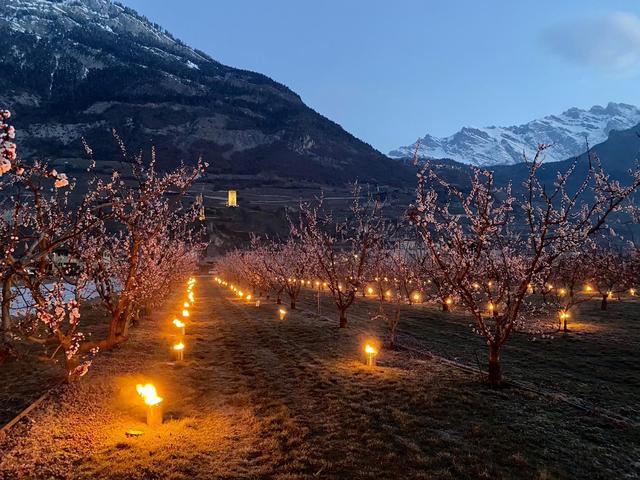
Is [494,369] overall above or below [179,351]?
above

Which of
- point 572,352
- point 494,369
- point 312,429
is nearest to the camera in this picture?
point 312,429

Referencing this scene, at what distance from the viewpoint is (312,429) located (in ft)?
26.3

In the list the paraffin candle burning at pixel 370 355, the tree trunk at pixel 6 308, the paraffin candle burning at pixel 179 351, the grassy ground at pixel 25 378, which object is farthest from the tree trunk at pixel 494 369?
the tree trunk at pixel 6 308

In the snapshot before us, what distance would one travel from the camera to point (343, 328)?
63.7 feet

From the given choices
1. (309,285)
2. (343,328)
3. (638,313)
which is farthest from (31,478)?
(309,285)

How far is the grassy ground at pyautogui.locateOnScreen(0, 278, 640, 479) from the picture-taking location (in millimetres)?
6574

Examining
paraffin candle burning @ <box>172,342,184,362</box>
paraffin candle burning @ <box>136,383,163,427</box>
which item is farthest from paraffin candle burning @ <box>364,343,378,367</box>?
paraffin candle burning @ <box>136,383,163,427</box>

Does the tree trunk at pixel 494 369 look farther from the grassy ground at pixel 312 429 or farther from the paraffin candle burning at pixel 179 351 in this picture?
the paraffin candle burning at pixel 179 351

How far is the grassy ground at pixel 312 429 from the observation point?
6574 mm

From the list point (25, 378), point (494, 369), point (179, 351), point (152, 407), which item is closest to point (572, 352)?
point (494, 369)

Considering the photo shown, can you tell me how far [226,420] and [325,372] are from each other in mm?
4082

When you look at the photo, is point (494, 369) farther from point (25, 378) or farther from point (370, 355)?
point (25, 378)

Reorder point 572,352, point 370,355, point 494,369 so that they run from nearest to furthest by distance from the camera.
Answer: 1. point 494,369
2. point 370,355
3. point 572,352

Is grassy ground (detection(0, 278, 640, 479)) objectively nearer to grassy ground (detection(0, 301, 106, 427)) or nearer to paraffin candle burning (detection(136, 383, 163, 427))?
paraffin candle burning (detection(136, 383, 163, 427))
